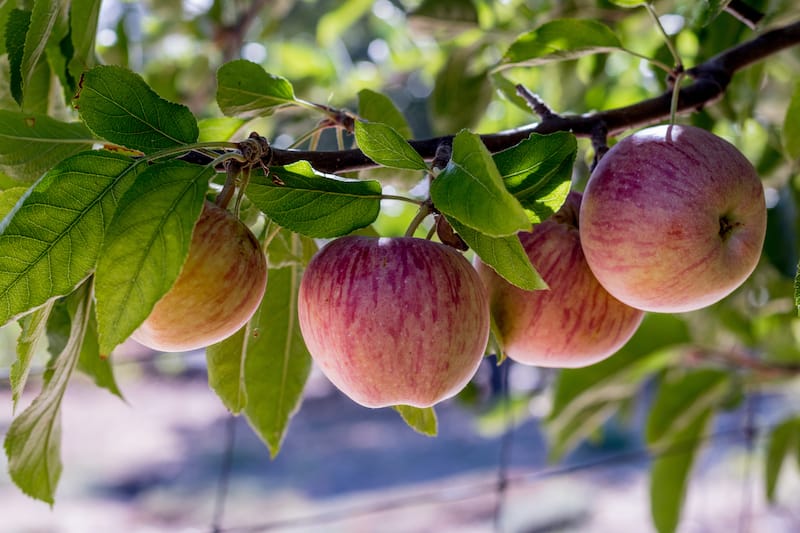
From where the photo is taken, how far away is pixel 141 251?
1.32ft

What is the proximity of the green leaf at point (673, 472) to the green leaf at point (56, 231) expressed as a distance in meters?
1.13

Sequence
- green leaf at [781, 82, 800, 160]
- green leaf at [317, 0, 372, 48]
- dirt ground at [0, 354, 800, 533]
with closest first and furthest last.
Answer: green leaf at [781, 82, 800, 160]
green leaf at [317, 0, 372, 48]
dirt ground at [0, 354, 800, 533]

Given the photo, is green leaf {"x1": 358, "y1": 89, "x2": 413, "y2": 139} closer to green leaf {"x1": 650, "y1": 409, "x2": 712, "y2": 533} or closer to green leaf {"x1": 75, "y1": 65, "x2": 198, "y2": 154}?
green leaf {"x1": 75, "y1": 65, "x2": 198, "y2": 154}

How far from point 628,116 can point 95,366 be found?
488 mm

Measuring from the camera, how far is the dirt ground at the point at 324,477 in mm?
3521

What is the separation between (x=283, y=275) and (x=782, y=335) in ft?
3.79

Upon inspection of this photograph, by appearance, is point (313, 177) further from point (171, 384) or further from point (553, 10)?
point (171, 384)

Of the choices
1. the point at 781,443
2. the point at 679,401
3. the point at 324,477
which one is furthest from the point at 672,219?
the point at 324,477

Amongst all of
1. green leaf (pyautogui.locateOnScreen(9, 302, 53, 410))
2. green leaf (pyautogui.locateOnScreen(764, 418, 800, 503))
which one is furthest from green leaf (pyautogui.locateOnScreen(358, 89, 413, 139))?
green leaf (pyautogui.locateOnScreen(764, 418, 800, 503))

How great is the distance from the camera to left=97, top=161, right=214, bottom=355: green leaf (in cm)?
39

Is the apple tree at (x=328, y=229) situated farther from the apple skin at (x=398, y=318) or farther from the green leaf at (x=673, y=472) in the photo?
the green leaf at (x=673, y=472)

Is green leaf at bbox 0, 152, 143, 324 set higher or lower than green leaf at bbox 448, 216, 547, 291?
higher

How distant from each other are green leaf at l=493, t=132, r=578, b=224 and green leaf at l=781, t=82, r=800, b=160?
1.32ft

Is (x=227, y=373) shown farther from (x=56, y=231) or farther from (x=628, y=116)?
(x=628, y=116)
